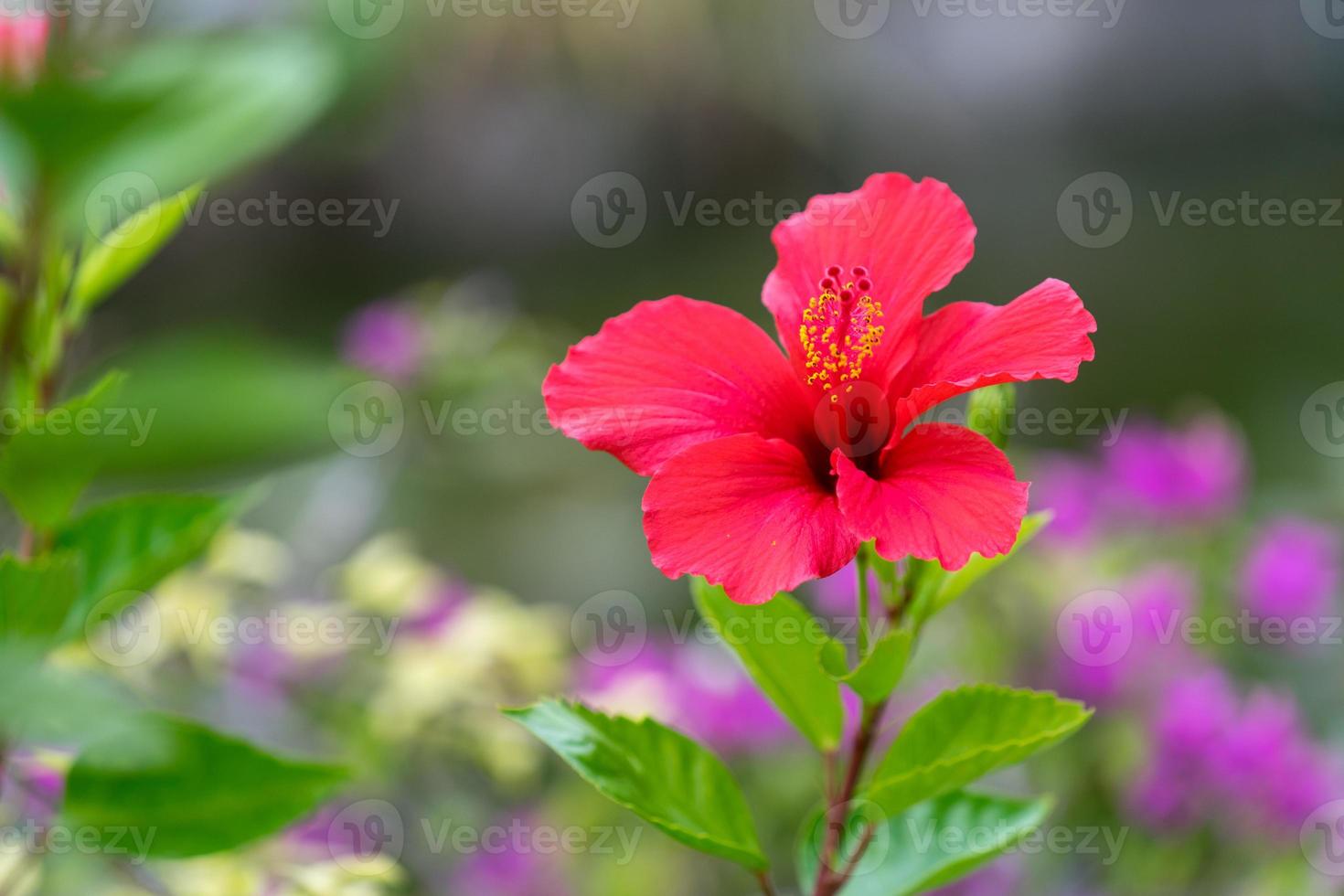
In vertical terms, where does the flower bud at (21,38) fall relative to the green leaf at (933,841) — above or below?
above

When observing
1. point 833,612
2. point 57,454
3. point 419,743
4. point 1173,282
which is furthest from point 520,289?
point 57,454

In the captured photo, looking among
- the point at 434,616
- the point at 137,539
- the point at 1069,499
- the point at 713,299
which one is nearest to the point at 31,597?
the point at 137,539

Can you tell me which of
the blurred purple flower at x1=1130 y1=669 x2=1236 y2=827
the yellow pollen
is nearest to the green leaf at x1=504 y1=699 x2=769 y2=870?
the yellow pollen

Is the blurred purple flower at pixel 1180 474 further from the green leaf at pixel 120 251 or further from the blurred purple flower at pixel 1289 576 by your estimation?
the green leaf at pixel 120 251

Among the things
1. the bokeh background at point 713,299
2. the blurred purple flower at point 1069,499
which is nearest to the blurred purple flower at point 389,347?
the bokeh background at point 713,299

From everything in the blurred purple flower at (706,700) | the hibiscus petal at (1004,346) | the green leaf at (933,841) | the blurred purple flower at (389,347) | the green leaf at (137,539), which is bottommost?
the blurred purple flower at (706,700)

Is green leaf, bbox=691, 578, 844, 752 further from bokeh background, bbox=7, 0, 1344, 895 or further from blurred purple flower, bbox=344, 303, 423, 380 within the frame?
blurred purple flower, bbox=344, 303, 423, 380

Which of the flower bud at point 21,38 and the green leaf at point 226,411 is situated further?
the flower bud at point 21,38
